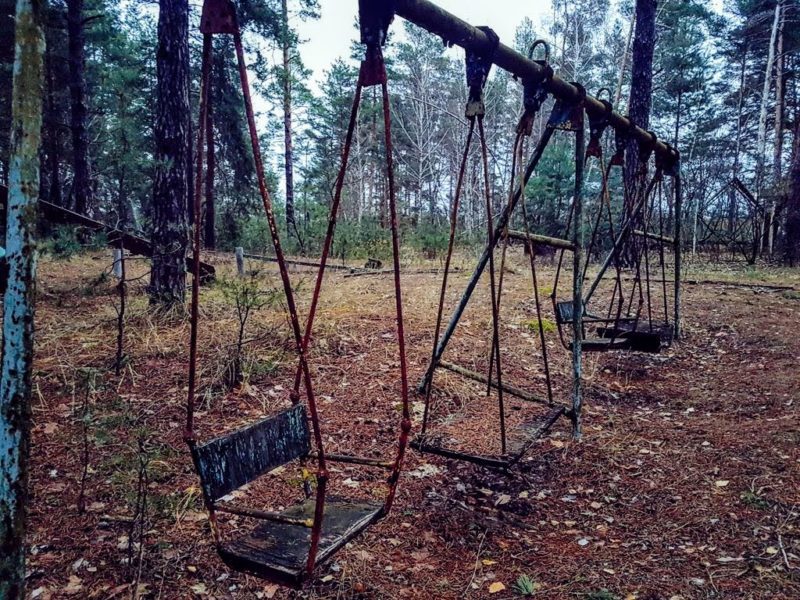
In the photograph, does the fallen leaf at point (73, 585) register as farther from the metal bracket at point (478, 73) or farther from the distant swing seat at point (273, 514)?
the metal bracket at point (478, 73)

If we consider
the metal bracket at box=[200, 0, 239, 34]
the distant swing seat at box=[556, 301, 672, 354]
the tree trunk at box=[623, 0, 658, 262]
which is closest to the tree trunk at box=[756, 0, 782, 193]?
the tree trunk at box=[623, 0, 658, 262]

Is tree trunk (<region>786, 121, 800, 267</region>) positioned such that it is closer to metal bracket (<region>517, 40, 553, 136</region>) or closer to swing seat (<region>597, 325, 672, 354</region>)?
swing seat (<region>597, 325, 672, 354</region>)

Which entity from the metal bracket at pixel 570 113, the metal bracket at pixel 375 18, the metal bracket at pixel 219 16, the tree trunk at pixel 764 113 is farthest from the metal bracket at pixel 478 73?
the tree trunk at pixel 764 113

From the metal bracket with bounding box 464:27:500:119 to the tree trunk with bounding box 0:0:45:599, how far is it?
191 centimetres

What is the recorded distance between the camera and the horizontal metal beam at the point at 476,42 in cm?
229

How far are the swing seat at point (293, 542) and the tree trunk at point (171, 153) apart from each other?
3888 millimetres

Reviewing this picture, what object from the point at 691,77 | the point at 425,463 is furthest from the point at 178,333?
the point at 691,77

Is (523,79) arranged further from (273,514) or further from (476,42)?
(273,514)

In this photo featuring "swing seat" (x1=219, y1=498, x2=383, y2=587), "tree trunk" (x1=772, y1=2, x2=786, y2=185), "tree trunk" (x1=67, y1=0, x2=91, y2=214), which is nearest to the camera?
"swing seat" (x1=219, y1=498, x2=383, y2=587)

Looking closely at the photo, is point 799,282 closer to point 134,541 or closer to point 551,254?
point 551,254

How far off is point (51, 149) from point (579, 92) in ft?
45.9

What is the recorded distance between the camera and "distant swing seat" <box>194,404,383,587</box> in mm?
1862

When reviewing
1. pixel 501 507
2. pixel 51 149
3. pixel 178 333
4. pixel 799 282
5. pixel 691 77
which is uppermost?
pixel 691 77

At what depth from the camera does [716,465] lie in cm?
339
